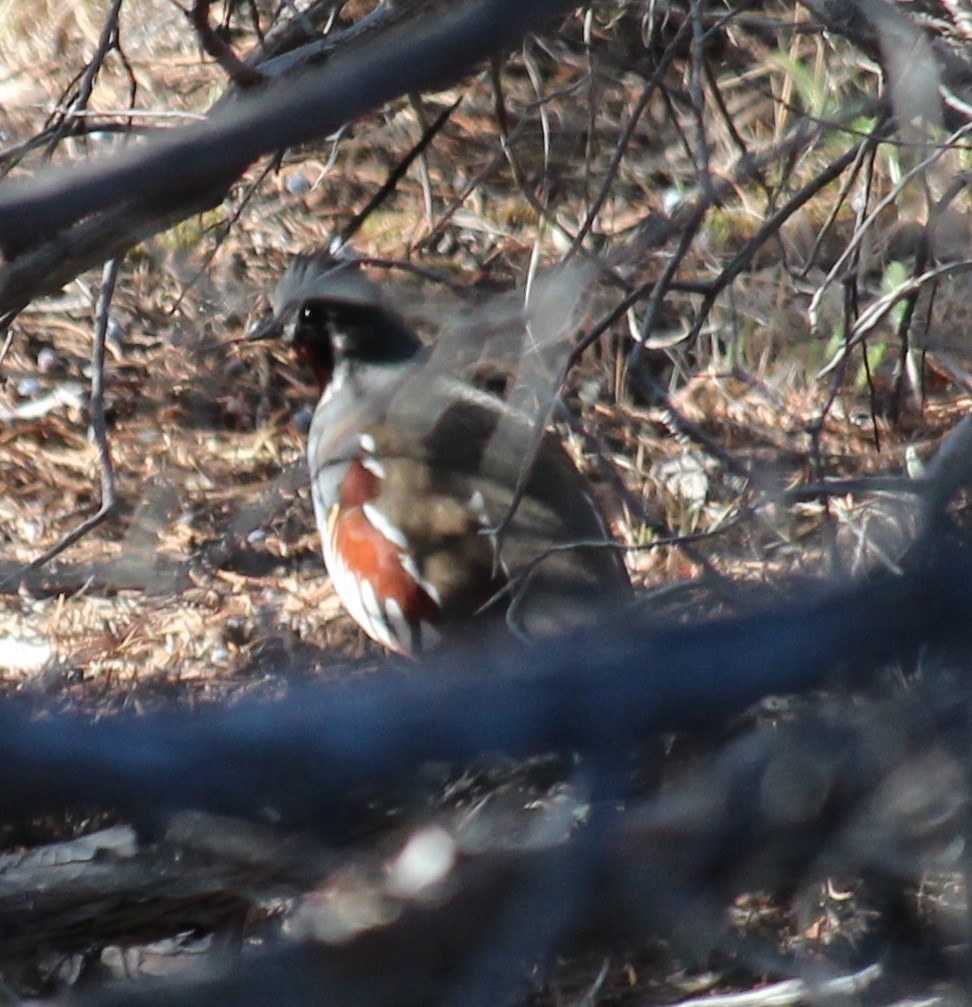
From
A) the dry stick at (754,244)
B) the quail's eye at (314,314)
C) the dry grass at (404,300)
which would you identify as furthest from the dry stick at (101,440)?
the quail's eye at (314,314)

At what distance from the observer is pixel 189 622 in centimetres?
628

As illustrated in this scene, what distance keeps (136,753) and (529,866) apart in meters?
0.39

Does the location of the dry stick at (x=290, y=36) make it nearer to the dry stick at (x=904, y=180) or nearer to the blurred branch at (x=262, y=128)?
the dry stick at (x=904, y=180)

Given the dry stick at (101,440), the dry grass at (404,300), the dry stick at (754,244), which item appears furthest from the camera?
the dry grass at (404,300)

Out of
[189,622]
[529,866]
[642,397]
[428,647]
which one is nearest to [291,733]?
[529,866]

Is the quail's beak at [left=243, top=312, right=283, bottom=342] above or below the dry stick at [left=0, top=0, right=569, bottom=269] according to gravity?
above

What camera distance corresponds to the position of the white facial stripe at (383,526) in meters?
5.54

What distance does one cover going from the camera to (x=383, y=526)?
5.56 metres

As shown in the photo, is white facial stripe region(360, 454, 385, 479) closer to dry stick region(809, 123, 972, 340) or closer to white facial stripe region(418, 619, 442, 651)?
white facial stripe region(418, 619, 442, 651)

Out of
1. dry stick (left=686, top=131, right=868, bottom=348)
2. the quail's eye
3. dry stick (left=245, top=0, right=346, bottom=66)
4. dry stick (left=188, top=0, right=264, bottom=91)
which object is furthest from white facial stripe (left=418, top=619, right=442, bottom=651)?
dry stick (left=188, top=0, right=264, bottom=91)

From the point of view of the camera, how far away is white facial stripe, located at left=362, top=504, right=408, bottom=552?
5539 mm

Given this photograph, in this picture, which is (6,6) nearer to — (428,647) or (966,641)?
(428,647)

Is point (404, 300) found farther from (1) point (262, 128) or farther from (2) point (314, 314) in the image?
(1) point (262, 128)

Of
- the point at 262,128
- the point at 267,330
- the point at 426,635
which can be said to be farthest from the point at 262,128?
the point at 267,330
